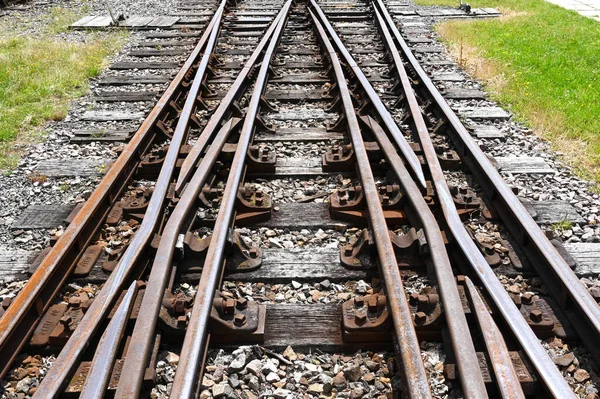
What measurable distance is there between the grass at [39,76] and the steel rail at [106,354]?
2.83 m

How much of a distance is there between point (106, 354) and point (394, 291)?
1.36m

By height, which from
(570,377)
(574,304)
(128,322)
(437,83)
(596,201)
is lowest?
(570,377)

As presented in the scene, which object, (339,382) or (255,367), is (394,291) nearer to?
(339,382)

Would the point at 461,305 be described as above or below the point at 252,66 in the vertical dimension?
below

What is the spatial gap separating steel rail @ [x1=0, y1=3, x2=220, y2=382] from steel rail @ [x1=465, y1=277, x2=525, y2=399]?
2.21m

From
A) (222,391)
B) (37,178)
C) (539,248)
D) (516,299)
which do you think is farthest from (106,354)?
(37,178)

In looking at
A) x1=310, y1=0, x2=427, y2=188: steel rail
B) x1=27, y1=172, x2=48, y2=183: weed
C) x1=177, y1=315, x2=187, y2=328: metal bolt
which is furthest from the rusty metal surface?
x1=27, y1=172, x2=48, y2=183: weed

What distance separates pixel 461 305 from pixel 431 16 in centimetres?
893

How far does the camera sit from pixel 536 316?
283cm

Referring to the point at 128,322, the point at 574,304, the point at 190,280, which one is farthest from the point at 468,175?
the point at 128,322

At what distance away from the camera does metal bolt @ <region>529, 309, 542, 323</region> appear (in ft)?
9.26

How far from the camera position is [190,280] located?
126 inches

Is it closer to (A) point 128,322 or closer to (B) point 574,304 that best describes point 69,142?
(A) point 128,322

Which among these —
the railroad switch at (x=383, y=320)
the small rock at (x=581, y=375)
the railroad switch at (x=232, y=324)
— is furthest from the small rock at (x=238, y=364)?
the small rock at (x=581, y=375)
